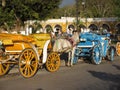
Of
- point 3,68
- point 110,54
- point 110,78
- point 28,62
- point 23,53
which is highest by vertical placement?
point 23,53

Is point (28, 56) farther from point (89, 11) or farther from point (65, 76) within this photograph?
point (89, 11)

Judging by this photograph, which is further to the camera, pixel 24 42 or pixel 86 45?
pixel 86 45

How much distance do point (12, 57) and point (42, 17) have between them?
39597 millimetres

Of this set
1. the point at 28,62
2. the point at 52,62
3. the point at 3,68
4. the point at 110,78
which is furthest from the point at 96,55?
the point at 28,62

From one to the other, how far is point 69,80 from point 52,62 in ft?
6.59

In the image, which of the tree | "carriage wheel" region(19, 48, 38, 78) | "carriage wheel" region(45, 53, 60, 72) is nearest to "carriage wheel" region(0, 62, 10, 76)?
"carriage wheel" region(19, 48, 38, 78)

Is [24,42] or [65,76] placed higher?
[24,42]

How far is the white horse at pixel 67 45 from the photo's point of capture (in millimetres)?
14821

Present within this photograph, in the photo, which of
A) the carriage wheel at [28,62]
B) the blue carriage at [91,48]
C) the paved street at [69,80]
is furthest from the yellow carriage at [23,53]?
the blue carriage at [91,48]

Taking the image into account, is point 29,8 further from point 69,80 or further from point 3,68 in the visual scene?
point 69,80

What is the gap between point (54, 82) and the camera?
1166cm

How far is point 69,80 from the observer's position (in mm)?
12078

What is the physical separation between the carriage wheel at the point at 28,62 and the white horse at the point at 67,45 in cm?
192

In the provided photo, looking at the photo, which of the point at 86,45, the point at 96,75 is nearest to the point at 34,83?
the point at 96,75
